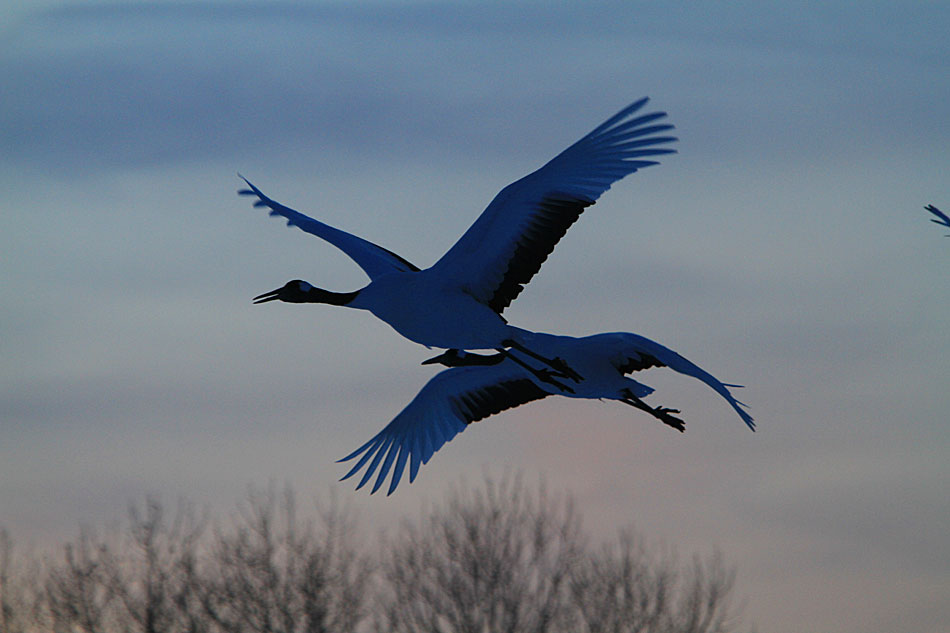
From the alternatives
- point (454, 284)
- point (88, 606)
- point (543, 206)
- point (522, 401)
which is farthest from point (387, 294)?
point (88, 606)

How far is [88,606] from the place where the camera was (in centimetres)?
2720

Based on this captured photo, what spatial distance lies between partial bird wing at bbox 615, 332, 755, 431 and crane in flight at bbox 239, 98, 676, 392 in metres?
1.00

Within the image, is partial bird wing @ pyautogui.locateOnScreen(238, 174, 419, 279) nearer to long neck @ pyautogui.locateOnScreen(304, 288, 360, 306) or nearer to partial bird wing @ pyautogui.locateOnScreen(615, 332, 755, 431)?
long neck @ pyautogui.locateOnScreen(304, 288, 360, 306)

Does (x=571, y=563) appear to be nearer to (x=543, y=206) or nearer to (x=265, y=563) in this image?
(x=265, y=563)

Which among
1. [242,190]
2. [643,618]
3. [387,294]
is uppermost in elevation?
[242,190]

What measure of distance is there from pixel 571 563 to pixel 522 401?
38.8 feet

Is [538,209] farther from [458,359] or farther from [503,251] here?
[458,359]

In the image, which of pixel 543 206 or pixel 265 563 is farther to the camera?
pixel 265 563

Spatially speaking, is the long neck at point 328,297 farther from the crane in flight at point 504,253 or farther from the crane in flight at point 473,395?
the crane in flight at point 473,395

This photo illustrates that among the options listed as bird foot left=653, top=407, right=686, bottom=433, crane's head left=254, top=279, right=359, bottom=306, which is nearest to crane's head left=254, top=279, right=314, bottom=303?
crane's head left=254, top=279, right=359, bottom=306

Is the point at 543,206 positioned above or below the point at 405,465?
above

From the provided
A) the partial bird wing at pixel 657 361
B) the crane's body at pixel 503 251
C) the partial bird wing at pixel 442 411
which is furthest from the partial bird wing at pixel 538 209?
the partial bird wing at pixel 442 411

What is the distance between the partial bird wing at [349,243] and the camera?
42.6 feet

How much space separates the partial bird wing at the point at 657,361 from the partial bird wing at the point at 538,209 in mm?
1510
